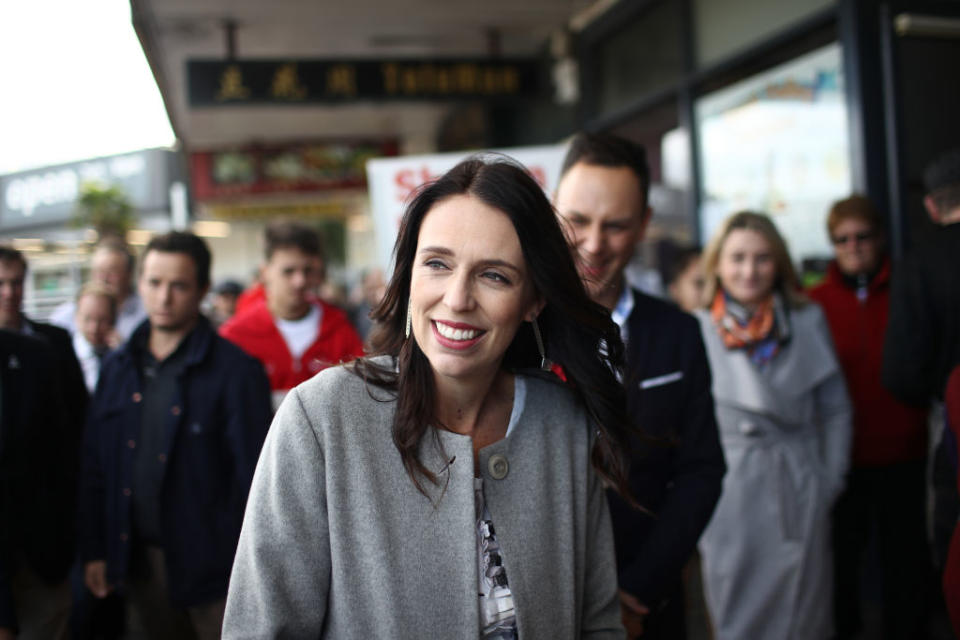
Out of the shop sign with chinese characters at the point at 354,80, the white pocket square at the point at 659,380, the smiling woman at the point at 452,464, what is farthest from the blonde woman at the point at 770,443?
the shop sign with chinese characters at the point at 354,80

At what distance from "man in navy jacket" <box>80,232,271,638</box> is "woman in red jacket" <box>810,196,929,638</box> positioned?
3009mm

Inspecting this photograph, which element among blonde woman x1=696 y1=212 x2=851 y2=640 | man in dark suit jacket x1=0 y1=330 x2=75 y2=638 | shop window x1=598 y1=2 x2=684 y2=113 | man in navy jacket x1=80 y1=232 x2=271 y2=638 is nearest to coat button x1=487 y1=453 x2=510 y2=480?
man in navy jacket x1=80 y1=232 x2=271 y2=638

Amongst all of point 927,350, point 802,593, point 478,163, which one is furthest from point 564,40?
point 478,163

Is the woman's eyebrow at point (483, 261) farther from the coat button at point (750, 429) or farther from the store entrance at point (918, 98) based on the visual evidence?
the store entrance at point (918, 98)

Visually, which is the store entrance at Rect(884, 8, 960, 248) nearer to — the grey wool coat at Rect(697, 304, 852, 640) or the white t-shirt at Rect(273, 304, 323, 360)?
the grey wool coat at Rect(697, 304, 852, 640)

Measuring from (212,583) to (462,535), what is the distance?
1952 mm

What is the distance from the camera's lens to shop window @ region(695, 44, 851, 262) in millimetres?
5160

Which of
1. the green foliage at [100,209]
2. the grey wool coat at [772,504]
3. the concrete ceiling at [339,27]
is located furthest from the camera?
the green foliage at [100,209]

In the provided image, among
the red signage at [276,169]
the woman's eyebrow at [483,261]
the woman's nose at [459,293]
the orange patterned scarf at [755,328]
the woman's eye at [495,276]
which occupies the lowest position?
the orange patterned scarf at [755,328]

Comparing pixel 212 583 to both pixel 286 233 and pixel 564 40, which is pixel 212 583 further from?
pixel 564 40

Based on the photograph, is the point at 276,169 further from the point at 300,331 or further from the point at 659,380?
the point at 659,380

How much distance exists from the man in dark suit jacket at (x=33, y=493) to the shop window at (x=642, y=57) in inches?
206

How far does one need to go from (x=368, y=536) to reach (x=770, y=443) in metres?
2.48

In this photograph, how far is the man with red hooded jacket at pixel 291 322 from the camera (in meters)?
4.60
